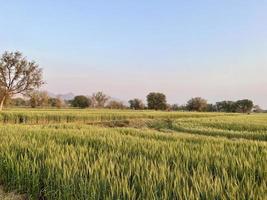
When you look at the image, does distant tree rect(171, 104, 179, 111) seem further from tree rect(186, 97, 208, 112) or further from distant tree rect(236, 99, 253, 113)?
distant tree rect(236, 99, 253, 113)

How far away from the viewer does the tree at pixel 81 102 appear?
258ft

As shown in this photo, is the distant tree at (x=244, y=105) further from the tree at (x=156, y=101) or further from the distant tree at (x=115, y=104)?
the distant tree at (x=115, y=104)

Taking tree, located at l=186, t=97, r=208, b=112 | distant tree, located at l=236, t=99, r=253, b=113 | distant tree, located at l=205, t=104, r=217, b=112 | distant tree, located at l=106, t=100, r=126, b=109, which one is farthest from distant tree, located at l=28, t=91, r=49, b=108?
distant tree, located at l=236, t=99, r=253, b=113

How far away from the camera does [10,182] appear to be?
475 centimetres

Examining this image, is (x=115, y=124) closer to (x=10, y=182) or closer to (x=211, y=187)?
(x=10, y=182)

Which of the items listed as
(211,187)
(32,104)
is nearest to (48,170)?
(211,187)

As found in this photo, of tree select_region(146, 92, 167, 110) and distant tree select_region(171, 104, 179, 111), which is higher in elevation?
tree select_region(146, 92, 167, 110)

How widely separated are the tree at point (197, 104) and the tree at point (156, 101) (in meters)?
7.61

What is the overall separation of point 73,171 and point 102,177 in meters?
0.64

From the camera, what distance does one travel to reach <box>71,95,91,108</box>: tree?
3097 inches

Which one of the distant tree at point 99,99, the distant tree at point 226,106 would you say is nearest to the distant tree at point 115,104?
the distant tree at point 99,99

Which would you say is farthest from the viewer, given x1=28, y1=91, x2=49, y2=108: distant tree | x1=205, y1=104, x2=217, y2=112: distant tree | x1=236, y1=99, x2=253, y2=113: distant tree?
x1=236, y1=99, x2=253, y2=113: distant tree

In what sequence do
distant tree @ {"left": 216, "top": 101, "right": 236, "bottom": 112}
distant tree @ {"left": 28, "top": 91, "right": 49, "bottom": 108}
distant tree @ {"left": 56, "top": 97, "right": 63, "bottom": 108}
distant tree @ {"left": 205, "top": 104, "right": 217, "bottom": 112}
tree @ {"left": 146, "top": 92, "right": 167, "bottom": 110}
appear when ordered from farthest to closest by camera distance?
distant tree @ {"left": 216, "top": 101, "right": 236, "bottom": 112} → distant tree @ {"left": 205, "top": 104, "right": 217, "bottom": 112} → tree @ {"left": 146, "top": 92, "right": 167, "bottom": 110} → distant tree @ {"left": 56, "top": 97, "right": 63, "bottom": 108} → distant tree @ {"left": 28, "top": 91, "right": 49, "bottom": 108}

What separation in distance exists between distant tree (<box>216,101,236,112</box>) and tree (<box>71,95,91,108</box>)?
36.1 metres
